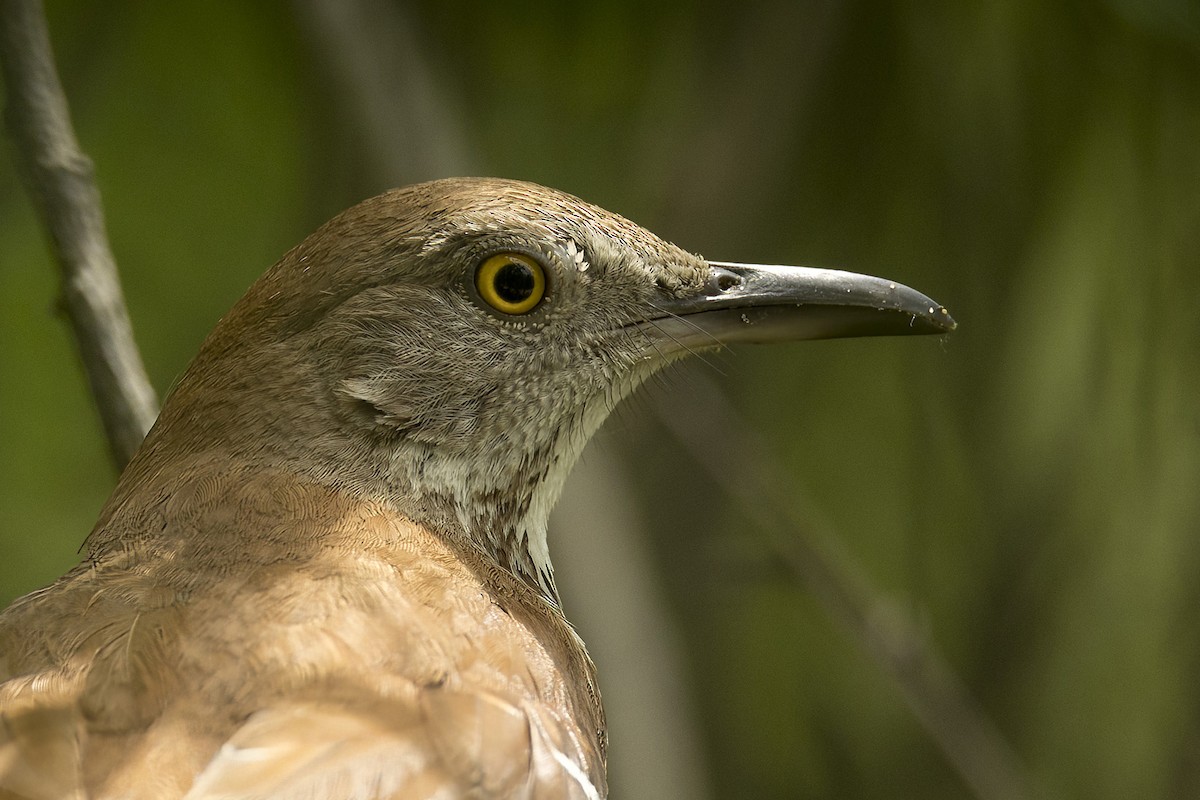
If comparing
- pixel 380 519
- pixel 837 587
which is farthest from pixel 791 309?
pixel 837 587

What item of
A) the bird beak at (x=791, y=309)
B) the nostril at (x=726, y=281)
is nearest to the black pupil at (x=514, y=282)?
the bird beak at (x=791, y=309)

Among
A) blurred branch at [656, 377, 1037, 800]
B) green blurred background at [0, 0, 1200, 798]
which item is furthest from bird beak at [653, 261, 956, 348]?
green blurred background at [0, 0, 1200, 798]

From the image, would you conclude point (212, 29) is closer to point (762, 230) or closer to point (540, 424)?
point (762, 230)

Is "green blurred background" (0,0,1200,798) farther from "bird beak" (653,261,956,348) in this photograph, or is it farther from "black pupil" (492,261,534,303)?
"black pupil" (492,261,534,303)

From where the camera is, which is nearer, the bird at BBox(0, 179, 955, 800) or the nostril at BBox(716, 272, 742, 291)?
the bird at BBox(0, 179, 955, 800)

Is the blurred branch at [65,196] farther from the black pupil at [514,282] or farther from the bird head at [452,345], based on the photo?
the black pupil at [514,282]

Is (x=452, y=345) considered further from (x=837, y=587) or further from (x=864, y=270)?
(x=864, y=270)

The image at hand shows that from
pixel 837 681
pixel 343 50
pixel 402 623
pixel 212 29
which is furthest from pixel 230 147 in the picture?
pixel 402 623
